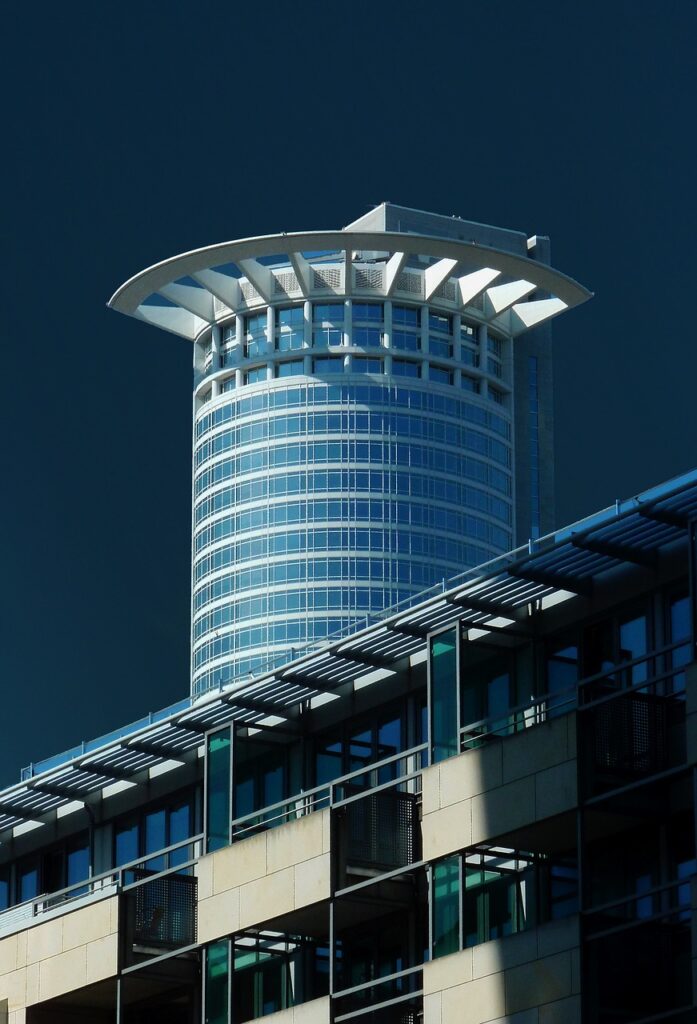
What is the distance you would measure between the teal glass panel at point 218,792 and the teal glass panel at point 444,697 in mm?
6558

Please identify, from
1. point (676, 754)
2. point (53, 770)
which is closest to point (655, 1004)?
point (676, 754)

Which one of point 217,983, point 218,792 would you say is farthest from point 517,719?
point 217,983

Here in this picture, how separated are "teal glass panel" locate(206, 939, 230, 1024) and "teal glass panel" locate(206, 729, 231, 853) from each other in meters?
2.09

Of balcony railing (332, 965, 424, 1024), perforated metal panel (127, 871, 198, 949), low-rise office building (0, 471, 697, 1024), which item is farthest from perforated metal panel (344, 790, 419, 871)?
perforated metal panel (127, 871, 198, 949)

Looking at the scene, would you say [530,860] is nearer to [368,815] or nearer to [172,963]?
[368,815]

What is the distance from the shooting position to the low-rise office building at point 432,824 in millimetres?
39781

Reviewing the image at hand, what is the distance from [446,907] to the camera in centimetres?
4284

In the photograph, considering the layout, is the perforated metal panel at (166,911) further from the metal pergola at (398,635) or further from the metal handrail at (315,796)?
the metal pergola at (398,635)

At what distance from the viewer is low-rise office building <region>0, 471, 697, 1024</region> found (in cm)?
3978

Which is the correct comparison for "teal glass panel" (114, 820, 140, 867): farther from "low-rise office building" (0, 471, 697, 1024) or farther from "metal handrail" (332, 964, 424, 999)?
"metal handrail" (332, 964, 424, 999)

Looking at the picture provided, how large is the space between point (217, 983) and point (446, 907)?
7179 millimetres

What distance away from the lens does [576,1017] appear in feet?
126

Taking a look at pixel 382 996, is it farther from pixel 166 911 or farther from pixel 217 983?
pixel 166 911

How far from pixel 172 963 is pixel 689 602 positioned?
49.8 ft
